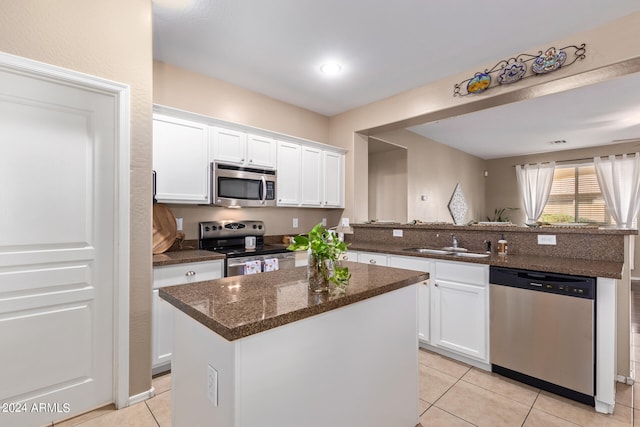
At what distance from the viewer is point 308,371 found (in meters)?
1.19

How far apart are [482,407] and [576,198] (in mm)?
6395

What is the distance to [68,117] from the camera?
1.85 meters

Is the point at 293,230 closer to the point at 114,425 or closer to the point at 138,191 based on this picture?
the point at 138,191

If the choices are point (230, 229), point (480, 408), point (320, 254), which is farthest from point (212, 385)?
point (230, 229)

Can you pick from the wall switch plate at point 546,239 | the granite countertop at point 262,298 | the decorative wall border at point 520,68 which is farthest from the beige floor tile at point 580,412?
the decorative wall border at point 520,68

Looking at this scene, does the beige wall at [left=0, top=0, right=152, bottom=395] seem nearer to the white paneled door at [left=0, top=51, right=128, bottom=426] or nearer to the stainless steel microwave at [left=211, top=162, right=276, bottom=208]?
the white paneled door at [left=0, top=51, right=128, bottom=426]

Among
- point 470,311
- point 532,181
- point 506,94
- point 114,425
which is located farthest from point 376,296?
point 532,181

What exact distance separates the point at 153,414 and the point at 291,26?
2923 millimetres

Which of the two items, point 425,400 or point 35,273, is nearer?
point 35,273

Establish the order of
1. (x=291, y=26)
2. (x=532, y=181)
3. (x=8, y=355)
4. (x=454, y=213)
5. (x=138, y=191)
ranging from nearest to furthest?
(x=8, y=355)
(x=138, y=191)
(x=291, y=26)
(x=454, y=213)
(x=532, y=181)

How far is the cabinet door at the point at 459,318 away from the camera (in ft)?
8.06

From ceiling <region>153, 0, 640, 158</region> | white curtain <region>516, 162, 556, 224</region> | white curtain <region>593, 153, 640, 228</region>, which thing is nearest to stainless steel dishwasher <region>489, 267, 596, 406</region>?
ceiling <region>153, 0, 640, 158</region>

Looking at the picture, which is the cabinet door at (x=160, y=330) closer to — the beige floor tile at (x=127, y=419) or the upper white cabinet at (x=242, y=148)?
the beige floor tile at (x=127, y=419)

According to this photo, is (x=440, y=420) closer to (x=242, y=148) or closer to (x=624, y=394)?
(x=624, y=394)
